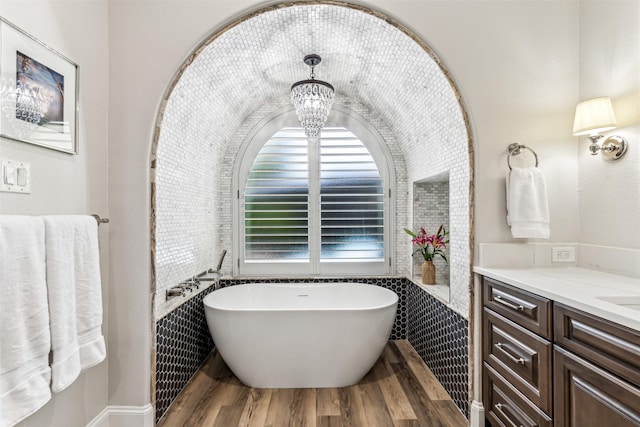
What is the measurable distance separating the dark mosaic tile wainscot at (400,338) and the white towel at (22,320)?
2.38 feet

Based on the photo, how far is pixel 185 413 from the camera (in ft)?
6.57

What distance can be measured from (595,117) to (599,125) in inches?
1.9

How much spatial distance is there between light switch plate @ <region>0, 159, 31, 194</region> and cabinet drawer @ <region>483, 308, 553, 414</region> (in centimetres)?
228

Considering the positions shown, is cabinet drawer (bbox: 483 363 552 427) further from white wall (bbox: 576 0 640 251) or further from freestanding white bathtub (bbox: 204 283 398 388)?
white wall (bbox: 576 0 640 251)

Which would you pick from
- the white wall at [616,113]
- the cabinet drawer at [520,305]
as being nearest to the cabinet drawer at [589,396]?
the cabinet drawer at [520,305]

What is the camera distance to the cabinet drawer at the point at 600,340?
96cm

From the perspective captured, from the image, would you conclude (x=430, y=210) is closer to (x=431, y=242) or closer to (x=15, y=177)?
(x=431, y=242)

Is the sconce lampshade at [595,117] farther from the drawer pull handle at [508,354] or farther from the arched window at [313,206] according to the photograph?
the arched window at [313,206]

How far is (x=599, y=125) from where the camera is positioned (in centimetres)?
157

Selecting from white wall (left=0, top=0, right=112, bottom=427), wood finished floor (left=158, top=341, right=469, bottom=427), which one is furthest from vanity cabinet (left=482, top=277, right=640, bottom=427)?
white wall (left=0, top=0, right=112, bottom=427)

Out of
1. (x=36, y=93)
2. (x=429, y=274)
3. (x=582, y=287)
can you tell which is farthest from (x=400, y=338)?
(x=36, y=93)

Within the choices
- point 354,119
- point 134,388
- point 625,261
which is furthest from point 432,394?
point 354,119

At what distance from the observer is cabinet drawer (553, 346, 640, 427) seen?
975 millimetres

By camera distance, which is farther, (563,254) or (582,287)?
(563,254)
